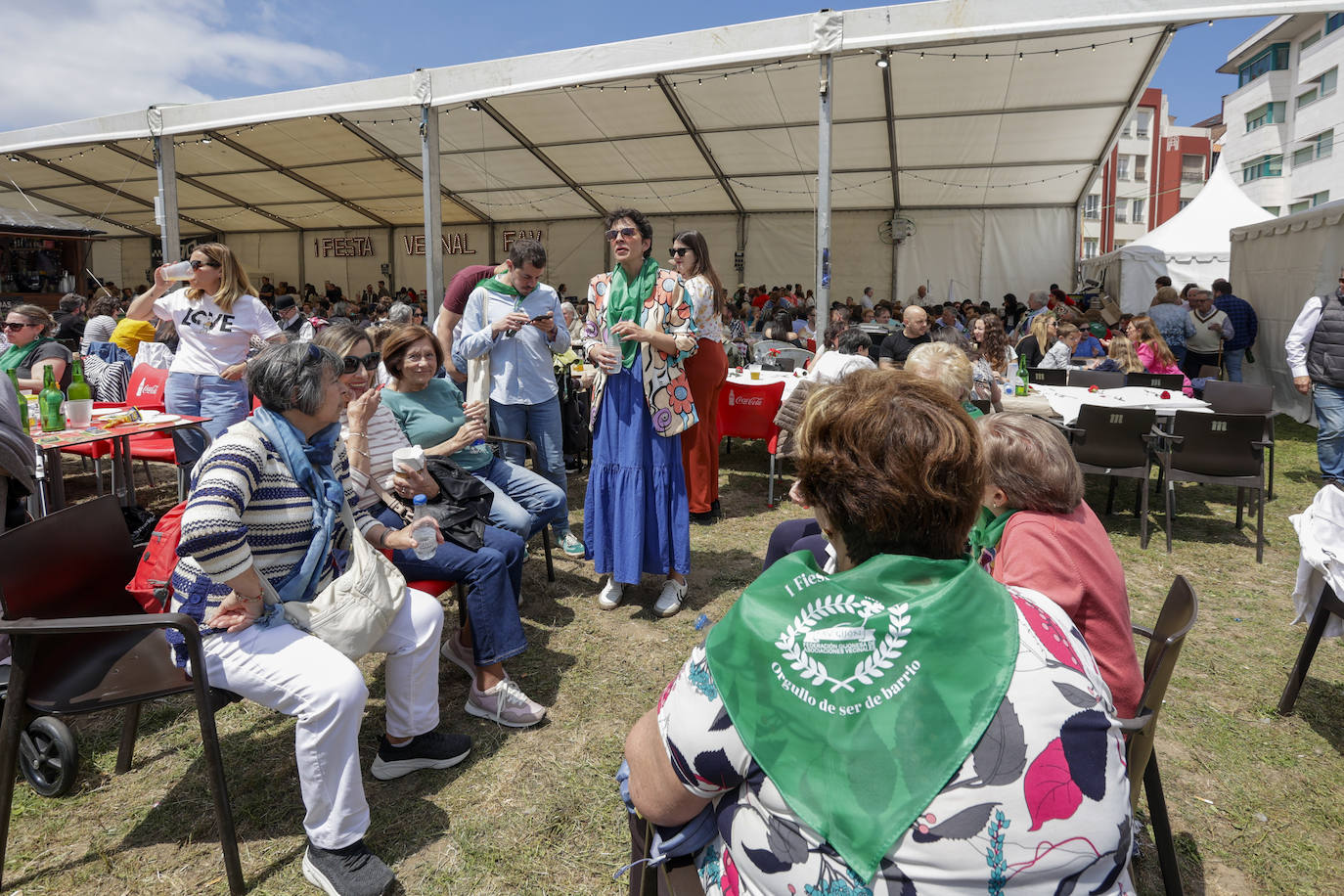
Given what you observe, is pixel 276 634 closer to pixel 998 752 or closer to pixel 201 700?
pixel 201 700

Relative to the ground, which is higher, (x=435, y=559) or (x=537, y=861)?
(x=435, y=559)

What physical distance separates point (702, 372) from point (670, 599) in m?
1.75

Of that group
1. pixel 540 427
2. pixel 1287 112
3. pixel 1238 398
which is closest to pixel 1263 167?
pixel 1287 112

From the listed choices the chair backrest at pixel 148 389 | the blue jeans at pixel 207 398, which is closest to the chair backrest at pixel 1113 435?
the blue jeans at pixel 207 398

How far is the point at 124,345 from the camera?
580 cm

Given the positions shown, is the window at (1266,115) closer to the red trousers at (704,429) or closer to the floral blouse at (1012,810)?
the red trousers at (704,429)

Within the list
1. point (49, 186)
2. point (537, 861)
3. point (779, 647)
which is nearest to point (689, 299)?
point (537, 861)

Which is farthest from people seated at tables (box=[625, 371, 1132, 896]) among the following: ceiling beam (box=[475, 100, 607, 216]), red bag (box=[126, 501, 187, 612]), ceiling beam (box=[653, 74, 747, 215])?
ceiling beam (box=[475, 100, 607, 216])

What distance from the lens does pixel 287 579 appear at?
2.11 m

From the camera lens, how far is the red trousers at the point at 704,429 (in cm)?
493

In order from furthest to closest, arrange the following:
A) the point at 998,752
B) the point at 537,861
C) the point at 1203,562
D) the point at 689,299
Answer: the point at 1203,562 < the point at 689,299 < the point at 537,861 < the point at 998,752

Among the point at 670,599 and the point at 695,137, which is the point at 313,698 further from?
the point at 695,137

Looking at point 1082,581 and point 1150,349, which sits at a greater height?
point 1150,349

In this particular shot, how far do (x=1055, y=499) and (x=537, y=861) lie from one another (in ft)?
5.51
